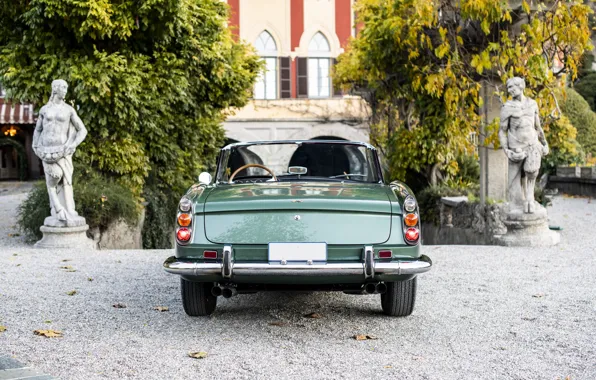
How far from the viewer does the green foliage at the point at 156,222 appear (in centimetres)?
1647

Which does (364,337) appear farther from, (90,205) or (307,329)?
(90,205)

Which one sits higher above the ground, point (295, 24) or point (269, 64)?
point (295, 24)

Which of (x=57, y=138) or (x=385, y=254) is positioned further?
(x=57, y=138)

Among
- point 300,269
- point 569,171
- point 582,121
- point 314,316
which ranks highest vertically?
point 582,121

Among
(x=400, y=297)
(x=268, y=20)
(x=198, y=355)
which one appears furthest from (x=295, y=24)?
(x=198, y=355)

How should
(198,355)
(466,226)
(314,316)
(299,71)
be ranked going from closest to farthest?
(198,355) < (314,316) < (466,226) < (299,71)

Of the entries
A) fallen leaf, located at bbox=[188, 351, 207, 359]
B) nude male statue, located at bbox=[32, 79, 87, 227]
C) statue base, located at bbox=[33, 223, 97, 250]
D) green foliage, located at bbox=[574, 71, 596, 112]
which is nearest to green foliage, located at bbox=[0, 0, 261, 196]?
nude male statue, located at bbox=[32, 79, 87, 227]

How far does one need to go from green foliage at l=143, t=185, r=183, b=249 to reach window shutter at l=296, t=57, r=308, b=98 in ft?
54.6

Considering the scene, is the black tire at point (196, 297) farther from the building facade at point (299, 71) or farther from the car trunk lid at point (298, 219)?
the building facade at point (299, 71)

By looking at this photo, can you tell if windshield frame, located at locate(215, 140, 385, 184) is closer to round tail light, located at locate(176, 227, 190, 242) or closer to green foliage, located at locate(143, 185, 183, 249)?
round tail light, located at locate(176, 227, 190, 242)

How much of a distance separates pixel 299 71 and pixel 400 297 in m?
27.2

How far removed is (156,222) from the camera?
54.3ft

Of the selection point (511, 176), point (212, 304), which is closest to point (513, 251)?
point (511, 176)

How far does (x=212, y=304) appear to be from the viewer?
6.53 m
